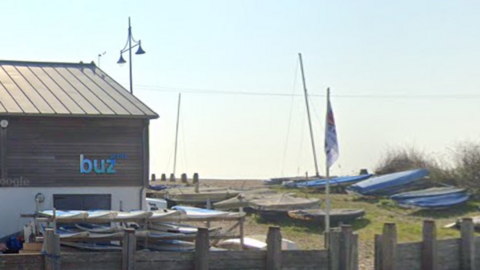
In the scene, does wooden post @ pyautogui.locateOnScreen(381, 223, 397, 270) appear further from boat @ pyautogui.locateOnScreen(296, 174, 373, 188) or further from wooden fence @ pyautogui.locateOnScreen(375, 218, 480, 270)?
boat @ pyautogui.locateOnScreen(296, 174, 373, 188)

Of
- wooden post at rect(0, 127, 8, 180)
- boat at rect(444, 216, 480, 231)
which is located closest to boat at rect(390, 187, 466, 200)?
boat at rect(444, 216, 480, 231)

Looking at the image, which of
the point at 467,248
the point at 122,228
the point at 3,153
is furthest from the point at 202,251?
the point at 3,153

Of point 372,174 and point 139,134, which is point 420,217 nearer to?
point 139,134

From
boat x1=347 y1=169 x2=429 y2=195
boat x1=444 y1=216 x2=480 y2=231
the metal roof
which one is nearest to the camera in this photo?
the metal roof

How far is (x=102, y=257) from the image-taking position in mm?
12906

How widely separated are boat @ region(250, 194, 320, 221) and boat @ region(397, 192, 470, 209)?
3.35m

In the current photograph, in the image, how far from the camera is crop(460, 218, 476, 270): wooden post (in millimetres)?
16344

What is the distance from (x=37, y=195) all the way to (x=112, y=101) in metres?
3.66

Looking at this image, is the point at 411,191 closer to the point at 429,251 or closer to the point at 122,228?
the point at 429,251

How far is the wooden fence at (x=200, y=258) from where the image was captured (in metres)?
12.6

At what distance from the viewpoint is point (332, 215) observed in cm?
2589

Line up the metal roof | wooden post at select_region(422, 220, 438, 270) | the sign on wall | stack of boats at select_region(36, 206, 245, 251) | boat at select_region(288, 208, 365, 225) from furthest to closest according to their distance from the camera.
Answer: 1. boat at select_region(288, 208, 365, 225)
2. the sign on wall
3. the metal roof
4. wooden post at select_region(422, 220, 438, 270)
5. stack of boats at select_region(36, 206, 245, 251)

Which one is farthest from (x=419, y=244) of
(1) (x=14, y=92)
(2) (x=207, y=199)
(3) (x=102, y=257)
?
(2) (x=207, y=199)

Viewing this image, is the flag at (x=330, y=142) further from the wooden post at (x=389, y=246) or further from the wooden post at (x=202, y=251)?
the wooden post at (x=202, y=251)
